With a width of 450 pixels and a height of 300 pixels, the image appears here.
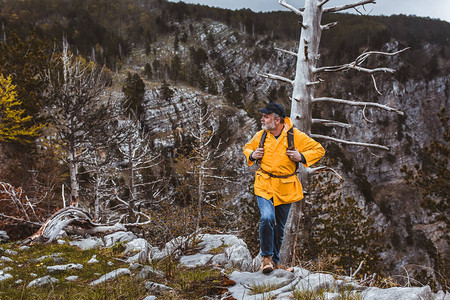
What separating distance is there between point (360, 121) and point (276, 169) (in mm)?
80972

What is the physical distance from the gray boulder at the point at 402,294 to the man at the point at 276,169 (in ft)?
3.71

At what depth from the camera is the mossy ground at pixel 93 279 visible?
2.33m

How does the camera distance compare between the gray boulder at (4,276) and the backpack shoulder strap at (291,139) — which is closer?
the gray boulder at (4,276)

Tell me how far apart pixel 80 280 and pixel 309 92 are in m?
4.73

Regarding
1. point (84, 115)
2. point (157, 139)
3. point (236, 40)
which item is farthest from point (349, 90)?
point (84, 115)

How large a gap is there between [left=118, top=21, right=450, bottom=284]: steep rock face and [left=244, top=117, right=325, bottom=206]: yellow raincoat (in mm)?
30636

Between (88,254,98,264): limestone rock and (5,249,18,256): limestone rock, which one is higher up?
(88,254,98,264): limestone rock

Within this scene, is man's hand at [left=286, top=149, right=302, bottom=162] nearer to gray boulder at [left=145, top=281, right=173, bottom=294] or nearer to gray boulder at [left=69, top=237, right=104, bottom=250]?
gray boulder at [left=145, top=281, right=173, bottom=294]

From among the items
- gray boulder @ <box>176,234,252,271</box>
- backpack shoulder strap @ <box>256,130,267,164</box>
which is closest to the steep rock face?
gray boulder @ <box>176,234,252,271</box>

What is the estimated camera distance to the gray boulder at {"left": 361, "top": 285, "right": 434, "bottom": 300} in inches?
75.5

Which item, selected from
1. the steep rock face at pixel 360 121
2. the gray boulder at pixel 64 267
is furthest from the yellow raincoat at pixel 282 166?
the steep rock face at pixel 360 121

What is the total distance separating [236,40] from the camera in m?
100

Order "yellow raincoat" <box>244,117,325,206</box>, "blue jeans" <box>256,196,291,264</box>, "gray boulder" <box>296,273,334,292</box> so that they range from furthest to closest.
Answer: "yellow raincoat" <box>244,117,325,206</box>
"blue jeans" <box>256,196,291,264</box>
"gray boulder" <box>296,273,334,292</box>

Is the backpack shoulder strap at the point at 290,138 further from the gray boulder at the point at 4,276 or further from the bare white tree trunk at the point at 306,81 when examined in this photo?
the gray boulder at the point at 4,276
